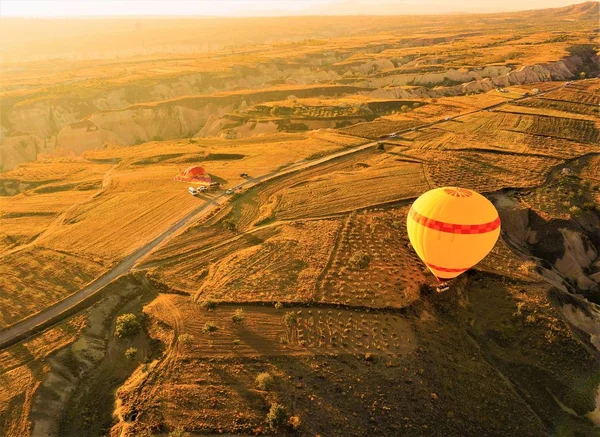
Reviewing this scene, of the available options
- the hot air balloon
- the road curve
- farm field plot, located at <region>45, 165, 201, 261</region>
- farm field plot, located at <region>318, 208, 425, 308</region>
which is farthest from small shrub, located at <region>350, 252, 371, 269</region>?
farm field plot, located at <region>45, 165, 201, 261</region>

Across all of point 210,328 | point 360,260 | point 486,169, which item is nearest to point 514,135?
point 486,169

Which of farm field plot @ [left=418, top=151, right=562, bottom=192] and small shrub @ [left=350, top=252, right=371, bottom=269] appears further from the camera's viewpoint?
farm field plot @ [left=418, top=151, right=562, bottom=192]

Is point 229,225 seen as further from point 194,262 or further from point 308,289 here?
point 308,289

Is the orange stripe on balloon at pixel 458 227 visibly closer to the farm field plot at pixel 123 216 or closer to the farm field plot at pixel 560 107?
the farm field plot at pixel 123 216

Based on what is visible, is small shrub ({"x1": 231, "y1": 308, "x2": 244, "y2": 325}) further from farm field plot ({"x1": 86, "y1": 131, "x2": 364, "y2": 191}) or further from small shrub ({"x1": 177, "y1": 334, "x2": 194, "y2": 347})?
farm field plot ({"x1": 86, "y1": 131, "x2": 364, "y2": 191})

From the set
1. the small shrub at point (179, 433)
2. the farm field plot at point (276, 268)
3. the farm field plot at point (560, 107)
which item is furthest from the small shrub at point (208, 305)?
the farm field plot at point (560, 107)

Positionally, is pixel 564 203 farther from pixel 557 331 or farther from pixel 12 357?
pixel 12 357

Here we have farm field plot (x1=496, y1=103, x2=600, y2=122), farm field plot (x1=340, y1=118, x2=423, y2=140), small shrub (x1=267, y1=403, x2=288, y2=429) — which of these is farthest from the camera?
farm field plot (x1=496, y1=103, x2=600, y2=122)

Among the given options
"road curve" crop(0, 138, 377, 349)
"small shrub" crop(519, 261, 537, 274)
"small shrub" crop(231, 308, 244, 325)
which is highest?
"road curve" crop(0, 138, 377, 349)
